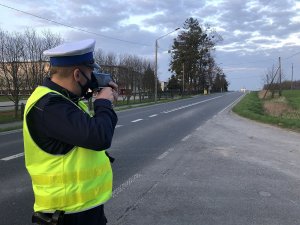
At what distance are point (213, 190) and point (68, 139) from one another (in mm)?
4872

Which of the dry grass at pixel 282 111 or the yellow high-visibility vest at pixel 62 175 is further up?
the yellow high-visibility vest at pixel 62 175

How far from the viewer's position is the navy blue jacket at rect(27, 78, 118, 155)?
2.31 meters

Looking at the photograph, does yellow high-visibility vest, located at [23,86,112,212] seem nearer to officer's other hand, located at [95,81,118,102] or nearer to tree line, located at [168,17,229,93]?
officer's other hand, located at [95,81,118,102]

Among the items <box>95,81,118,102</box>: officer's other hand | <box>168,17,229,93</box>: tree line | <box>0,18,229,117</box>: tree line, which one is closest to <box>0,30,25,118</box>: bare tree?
<box>0,18,229,117</box>: tree line

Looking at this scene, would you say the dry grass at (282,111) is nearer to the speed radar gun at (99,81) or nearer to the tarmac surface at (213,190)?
the tarmac surface at (213,190)

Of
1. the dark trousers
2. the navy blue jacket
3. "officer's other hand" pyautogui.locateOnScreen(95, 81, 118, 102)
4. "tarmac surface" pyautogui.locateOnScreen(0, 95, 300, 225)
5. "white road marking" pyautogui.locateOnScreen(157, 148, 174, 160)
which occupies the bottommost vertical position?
"white road marking" pyautogui.locateOnScreen(157, 148, 174, 160)

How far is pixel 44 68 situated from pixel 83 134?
82.0ft

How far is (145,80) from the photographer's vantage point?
64.9 meters

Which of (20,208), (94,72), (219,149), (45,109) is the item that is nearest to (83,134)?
(45,109)

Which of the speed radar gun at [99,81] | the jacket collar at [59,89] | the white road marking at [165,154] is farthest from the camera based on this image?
the white road marking at [165,154]

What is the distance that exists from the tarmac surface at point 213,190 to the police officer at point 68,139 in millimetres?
2894

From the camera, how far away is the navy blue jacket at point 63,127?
2307mm

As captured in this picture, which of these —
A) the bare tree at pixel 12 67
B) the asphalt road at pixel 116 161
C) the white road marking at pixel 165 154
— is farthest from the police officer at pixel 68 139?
the bare tree at pixel 12 67

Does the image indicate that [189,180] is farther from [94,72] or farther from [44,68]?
[44,68]
